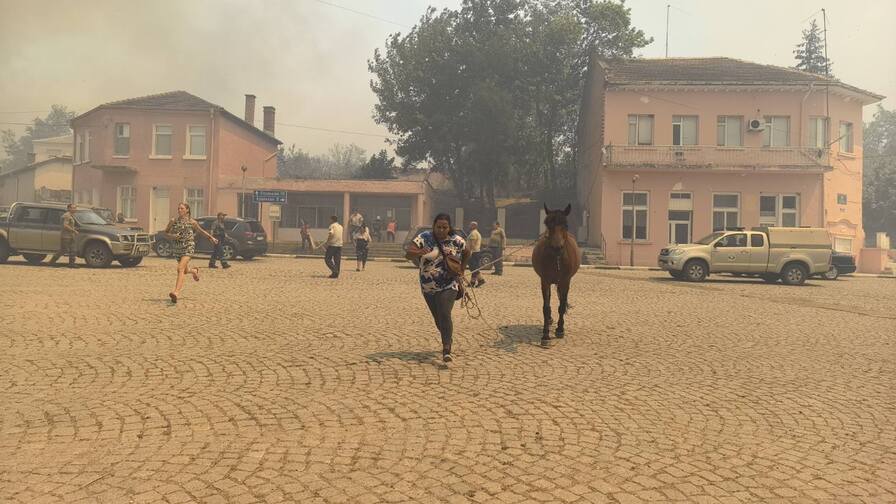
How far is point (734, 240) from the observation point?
20922 millimetres

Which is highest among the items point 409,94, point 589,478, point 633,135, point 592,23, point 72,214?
point 592,23

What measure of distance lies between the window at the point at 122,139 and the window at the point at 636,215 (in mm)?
29709

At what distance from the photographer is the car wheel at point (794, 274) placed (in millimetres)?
20703

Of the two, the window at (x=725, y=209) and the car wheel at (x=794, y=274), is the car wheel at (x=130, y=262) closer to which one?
the car wheel at (x=794, y=274)

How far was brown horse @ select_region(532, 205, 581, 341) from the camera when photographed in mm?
7742

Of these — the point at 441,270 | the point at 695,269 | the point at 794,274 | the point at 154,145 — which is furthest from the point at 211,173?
the point at 441,270

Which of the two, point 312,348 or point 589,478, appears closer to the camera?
point 589,478

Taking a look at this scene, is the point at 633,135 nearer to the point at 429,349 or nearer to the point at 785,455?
the point at 429,349

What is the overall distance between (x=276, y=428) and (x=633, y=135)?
31.5 metres

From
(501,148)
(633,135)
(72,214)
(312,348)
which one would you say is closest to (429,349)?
(312,348)

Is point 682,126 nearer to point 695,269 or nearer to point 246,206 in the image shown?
point 695,269

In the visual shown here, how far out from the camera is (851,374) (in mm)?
6559

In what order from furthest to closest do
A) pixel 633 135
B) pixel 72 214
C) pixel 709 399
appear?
pixel 633 135
pixel 72 214
pixel 709 399

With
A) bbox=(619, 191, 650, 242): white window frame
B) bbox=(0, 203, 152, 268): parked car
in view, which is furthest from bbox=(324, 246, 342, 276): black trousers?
bbox=(619, 191, 650, 242): white window frame
